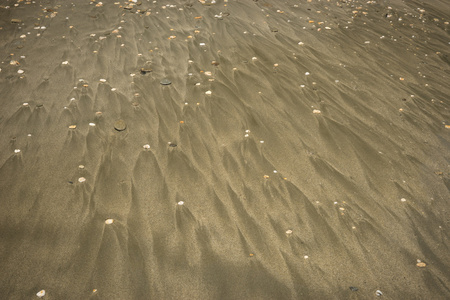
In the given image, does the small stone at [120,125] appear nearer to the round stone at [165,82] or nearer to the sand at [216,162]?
the sand at [216,162]

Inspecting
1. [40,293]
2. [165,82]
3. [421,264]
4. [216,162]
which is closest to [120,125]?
[165,82]

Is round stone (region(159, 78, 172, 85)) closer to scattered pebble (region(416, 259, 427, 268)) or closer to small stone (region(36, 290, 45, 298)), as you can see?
small stone (region(36, 290, 45, 298))

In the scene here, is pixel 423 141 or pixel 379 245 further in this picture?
pixel 423 141

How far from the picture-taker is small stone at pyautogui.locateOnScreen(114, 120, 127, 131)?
4.20m

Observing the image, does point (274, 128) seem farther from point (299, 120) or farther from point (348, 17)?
point (348, 17)

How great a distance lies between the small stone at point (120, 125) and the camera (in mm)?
4199

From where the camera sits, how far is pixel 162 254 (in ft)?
9.87

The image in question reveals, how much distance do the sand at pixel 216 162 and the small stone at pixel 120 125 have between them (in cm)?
2

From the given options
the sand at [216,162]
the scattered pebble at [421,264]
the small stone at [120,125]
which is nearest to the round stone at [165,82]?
the sand at [216,162]

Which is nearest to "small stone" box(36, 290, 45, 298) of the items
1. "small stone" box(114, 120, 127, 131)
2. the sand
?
the sand

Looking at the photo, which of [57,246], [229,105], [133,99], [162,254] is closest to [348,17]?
[229,105]

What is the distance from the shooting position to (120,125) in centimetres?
425

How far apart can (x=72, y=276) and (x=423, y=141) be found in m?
4.61

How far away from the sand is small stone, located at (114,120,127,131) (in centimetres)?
2
